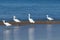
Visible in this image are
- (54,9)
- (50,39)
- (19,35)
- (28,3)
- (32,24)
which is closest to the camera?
(50,39)

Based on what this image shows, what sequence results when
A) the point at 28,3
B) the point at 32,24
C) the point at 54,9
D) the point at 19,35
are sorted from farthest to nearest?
the point at 28,3
the point at 54,9
the point at 32,24
the point at 19,35

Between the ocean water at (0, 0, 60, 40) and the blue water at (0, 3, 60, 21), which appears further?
the blue water at (0, 3, 60, 21)

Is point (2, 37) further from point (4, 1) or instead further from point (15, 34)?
point (4, 1)

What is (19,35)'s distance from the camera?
10.2 meters

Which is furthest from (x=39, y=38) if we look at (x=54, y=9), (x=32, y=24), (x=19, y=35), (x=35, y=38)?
(x=54, y=9)

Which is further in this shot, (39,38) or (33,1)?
(33,1)

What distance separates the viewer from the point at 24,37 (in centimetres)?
970

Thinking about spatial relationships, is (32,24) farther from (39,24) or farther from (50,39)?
A: (50,39)

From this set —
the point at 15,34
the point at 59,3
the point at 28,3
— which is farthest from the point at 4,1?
the point at 15,34

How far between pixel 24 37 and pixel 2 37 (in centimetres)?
74

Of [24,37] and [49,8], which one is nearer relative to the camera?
[24,37]

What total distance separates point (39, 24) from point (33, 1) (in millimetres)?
13067

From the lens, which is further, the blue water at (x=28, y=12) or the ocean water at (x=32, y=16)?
the blue water at (x=28, y=12)

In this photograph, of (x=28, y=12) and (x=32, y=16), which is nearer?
(x=32, y=16)
